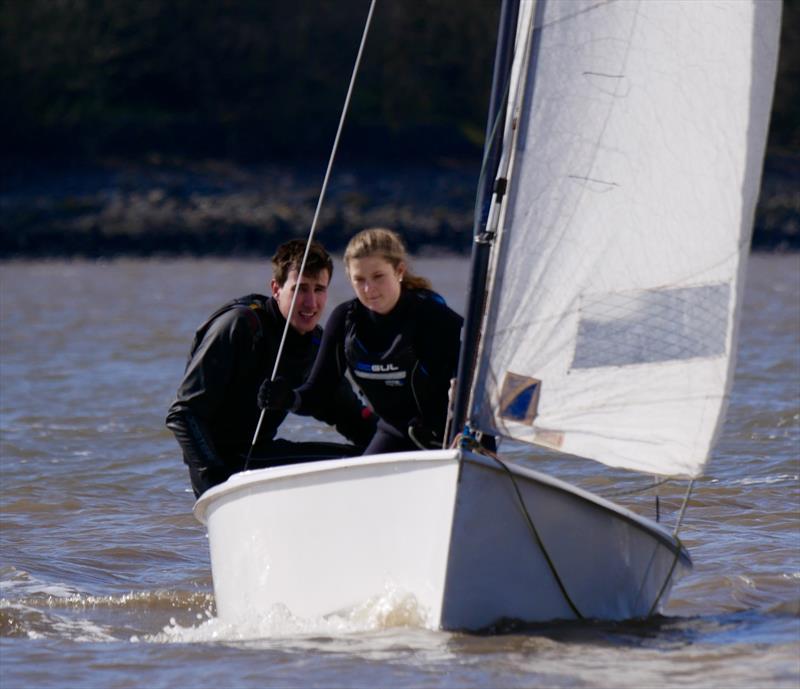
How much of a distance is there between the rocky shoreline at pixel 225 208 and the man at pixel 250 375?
88.7 feet

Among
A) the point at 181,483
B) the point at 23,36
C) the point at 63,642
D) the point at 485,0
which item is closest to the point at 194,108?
the point at 23,36

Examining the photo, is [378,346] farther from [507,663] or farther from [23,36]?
[23,36]

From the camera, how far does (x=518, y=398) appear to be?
4926 millimetres

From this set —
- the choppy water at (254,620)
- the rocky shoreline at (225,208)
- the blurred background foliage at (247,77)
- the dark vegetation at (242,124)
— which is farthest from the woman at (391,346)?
the blurred background foliage at (247,77)

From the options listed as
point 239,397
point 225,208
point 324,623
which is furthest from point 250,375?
point 225,208

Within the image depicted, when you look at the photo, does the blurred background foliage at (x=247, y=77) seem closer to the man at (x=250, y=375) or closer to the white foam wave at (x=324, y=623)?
the man at (x=250, y=375)

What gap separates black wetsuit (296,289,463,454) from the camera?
5.52m

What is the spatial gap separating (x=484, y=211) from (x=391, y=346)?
2.40 feet

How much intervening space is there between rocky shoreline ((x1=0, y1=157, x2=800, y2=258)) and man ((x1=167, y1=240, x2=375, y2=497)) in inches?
1064

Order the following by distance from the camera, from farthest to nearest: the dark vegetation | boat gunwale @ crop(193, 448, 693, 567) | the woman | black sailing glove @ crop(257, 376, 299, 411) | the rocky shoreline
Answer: the dark vegetation < the rocky shoreline < black sailing glove @ crop(257, 376, 299, 411) < the woman < boat gunwale @ crop(193, 448, 693, 567)

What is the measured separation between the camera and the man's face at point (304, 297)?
586 centimetres

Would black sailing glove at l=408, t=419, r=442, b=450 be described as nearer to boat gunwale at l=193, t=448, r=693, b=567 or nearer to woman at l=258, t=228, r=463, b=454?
woman at l=258, t=228, r=463, b=454

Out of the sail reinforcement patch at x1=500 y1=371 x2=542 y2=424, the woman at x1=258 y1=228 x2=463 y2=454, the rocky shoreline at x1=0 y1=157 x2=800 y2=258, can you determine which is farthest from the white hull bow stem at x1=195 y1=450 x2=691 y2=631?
the rocky shoreline at x1=0 y1=157 x2=800 y2=258

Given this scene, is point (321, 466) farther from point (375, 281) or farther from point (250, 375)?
point (250, 375)
